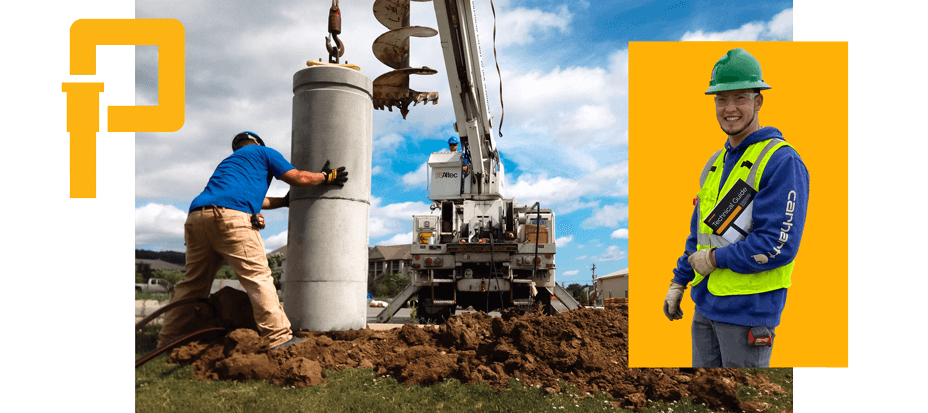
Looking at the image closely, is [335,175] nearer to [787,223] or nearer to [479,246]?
[787,223]

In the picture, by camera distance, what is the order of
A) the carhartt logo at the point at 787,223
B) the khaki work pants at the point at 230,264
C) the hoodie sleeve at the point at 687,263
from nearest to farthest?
the carhartt logo at the point at 787,223 < the hoodie sleeve at the point at 687,263 < the khaki work pants at the point at 230,264

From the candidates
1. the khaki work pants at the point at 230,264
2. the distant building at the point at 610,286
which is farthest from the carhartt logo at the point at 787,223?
the distant building at the point at 610,286

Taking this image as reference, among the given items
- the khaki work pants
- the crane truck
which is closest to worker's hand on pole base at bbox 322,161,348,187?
the khaki work pants

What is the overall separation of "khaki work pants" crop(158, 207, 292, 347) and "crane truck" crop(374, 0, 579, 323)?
4597mm

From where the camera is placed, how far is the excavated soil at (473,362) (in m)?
3.79

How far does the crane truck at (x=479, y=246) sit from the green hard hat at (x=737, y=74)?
545cm

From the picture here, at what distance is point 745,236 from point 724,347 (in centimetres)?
60

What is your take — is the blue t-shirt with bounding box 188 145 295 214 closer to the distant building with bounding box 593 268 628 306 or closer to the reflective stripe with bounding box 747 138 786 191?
the reflective stripe with bounding box 747 138 786 191

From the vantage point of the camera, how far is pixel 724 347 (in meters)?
2.79

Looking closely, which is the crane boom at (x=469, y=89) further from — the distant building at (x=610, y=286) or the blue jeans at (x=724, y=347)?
the distant building at (x=610, y=286)

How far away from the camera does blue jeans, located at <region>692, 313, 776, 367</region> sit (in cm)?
272
